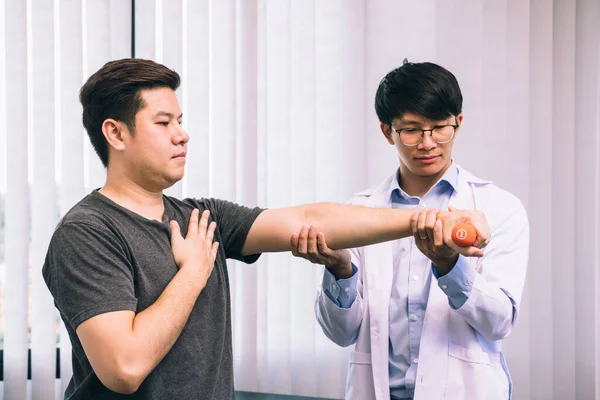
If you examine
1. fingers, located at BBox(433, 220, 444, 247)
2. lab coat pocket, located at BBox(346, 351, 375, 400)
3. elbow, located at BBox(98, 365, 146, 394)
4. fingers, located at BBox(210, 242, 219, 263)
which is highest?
fingers, located at BBox(433, 220, 444, 247)

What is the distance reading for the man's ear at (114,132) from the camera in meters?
1.45

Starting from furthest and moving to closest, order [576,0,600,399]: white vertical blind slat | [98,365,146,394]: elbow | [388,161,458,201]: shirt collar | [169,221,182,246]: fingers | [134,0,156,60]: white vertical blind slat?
1. [576,0,600,399]: white vertical blind slat
2. [134,0,156,60]: white vertical blind slat
3. [388,161,458,201]: shirt collar
4. [169,221,182,246]: fingers
5. [98,365,146,394]: elbow

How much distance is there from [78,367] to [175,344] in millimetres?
208

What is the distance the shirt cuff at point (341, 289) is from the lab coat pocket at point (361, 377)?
0.48 feet

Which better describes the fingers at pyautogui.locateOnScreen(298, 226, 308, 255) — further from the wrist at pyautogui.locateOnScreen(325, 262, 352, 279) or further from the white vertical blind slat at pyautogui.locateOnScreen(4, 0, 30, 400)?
the white vertical blind slat at pyautogui.locateOnScreen(4, 0, 30, 400)

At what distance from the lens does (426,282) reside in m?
1.71

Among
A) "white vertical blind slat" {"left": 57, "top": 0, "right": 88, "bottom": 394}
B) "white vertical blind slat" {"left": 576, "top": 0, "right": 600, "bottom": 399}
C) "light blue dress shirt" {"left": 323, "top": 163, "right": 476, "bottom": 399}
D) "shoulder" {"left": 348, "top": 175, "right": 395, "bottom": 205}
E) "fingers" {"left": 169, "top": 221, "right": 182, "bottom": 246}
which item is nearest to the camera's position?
"fingers" {"left": 169, "top": 221, "right": 182, "bottom": 246}

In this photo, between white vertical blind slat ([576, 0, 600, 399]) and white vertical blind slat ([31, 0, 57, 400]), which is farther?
white vertical blind slat ([576, 0, 600, 399])

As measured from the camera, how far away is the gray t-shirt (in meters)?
1.25

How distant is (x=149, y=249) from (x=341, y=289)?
1.79 feet

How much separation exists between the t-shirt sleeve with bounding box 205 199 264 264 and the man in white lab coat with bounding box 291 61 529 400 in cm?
13

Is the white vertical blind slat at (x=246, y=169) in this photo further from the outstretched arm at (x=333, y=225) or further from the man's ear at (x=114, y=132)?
the man's ear at (x=114, y=132)

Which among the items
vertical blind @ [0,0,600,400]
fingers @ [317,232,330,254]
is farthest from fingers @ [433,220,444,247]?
vertical blind @ [0,0,600,400]

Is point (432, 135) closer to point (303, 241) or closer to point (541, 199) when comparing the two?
point (303, 241)
